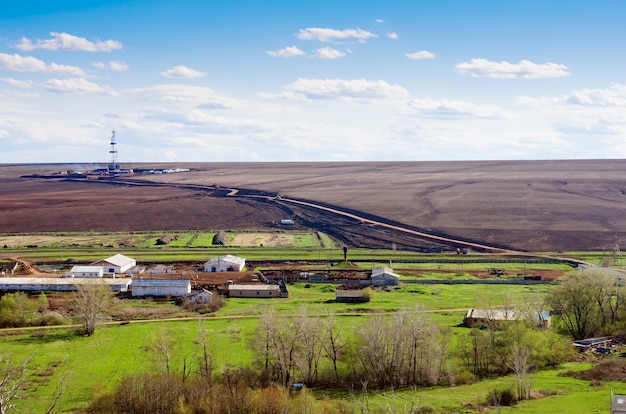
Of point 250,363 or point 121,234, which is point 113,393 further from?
point 121,234

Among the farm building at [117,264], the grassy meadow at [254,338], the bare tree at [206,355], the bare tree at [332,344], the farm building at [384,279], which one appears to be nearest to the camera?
the grassy meadow at [254,338]

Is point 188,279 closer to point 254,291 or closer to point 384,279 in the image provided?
point 254,291

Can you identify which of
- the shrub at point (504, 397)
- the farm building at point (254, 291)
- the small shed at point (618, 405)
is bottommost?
the shrub at point (504, 397)

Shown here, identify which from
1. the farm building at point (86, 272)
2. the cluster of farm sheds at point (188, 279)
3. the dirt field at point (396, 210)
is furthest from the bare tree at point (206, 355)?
the dirt field at point (396, 210)

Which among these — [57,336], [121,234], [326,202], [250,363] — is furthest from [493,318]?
[326,202]

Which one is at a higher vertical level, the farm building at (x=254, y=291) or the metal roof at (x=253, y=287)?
the metal roof at (x=253, y=287)

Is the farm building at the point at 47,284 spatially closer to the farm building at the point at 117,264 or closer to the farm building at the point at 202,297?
the farm building at the point at 117,264

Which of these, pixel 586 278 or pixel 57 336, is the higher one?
pixel 586 278
